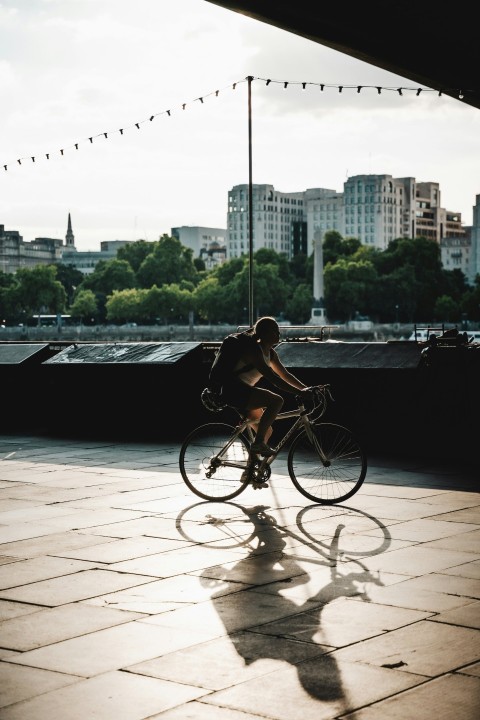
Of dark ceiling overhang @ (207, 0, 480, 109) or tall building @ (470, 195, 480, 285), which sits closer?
dark ceiling overhang @ (207, 0, 480, 109)

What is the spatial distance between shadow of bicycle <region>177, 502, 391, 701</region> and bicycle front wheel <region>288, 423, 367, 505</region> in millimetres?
250

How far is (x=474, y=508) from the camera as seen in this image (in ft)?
28.2

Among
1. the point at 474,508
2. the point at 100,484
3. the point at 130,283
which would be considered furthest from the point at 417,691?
the point at 130,283

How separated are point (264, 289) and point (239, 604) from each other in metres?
128

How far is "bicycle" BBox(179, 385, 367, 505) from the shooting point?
882cm

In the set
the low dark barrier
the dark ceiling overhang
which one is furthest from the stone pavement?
the dark ceiling overhang

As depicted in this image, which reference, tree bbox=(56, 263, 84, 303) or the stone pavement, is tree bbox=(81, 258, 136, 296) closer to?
tree bbox=(56, 263, 84, 303)

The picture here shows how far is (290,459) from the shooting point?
8.90m

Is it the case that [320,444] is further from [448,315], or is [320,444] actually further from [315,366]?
[448,315]

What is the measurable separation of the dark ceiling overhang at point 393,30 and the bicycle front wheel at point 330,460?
10.5 ft

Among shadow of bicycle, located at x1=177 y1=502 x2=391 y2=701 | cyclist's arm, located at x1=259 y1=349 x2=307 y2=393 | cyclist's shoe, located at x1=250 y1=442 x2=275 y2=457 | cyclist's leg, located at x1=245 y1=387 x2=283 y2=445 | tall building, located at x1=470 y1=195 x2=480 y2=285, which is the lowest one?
shadow of bicycle, located at x1=177 y1=502 x2=391 y2=701

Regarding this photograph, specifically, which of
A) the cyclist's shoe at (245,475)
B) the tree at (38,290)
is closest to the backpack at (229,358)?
the cyclist's shoe at (245,475)

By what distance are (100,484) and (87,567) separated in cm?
350

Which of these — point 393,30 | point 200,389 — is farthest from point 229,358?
point 200,389
